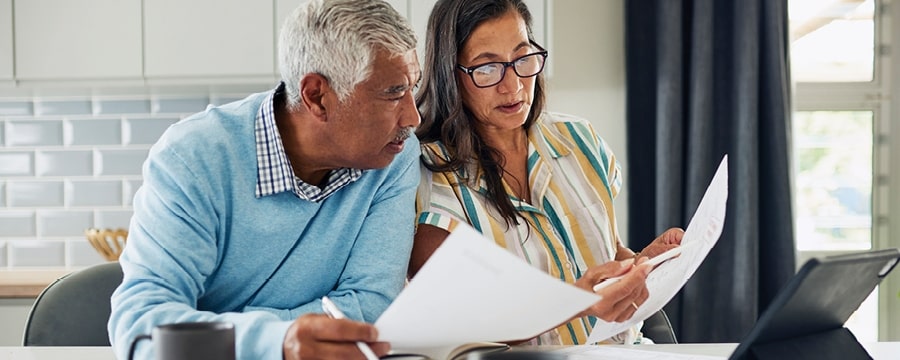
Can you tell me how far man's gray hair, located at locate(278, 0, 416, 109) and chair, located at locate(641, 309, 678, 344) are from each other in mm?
836

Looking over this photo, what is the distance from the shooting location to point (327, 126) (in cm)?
144

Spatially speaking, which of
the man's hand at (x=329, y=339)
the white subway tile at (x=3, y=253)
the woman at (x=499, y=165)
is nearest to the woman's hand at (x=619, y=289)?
the woman at (x=499, y=165)

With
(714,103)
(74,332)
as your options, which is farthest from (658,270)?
(714,103)

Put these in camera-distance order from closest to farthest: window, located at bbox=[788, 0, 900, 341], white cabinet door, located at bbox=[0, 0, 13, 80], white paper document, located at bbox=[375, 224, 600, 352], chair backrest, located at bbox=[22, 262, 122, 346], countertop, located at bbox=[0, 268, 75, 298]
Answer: white paper document, located at bbox=[375, 224, 600, 352] → chair backrest, located at bbox=[22, 262, 122, 346] → countertop, located at bbox=[0, 268, 75, 298] → white cabinet door, located at bbox=[0, 0, 13, 80] → window, located at bbox=[788, 0, 900, 341]

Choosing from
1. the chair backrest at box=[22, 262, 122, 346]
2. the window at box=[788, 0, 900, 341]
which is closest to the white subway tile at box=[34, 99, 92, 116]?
the chair backrest at box=[22, 262, 122, 346]

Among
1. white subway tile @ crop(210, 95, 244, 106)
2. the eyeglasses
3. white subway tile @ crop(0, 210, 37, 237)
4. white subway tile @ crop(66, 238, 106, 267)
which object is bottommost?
white subway tile @ crop(66, 238, 106, 267)

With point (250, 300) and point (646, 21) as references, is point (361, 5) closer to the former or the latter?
point (250, 300)

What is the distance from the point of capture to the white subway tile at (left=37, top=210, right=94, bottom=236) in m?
3.40

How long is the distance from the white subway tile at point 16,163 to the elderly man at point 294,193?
2263 millimetres

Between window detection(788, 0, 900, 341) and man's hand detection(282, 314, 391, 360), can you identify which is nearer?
man's hand detection(282, 314, 391, 360)

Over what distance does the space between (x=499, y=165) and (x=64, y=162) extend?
2.20 meters

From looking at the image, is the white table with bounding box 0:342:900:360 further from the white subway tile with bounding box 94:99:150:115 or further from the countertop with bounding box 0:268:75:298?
the white subway tile with bounding box 94:99:150:115

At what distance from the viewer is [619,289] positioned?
1.39 metres

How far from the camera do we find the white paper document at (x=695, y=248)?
140cm
